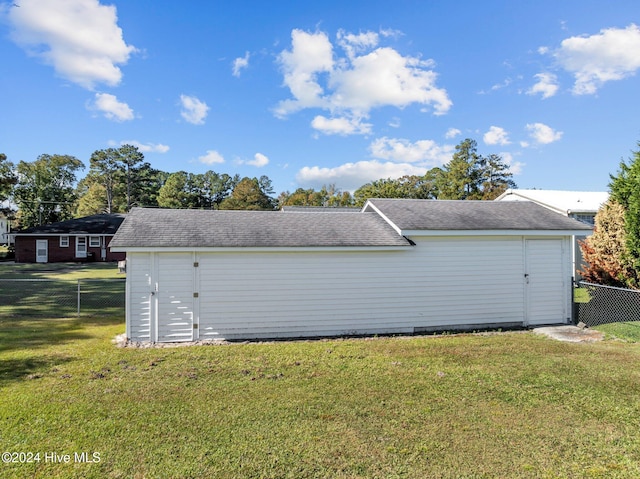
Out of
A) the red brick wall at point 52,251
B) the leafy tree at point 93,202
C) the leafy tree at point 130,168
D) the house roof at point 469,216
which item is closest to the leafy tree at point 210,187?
the leafy tree at point 130,168

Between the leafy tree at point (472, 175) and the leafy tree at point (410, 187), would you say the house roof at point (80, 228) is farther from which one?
the leafy tree at point (472, 175)

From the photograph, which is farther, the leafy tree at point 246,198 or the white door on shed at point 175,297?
the leafy tree at point 246,198

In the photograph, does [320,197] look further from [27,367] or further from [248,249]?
[27,367]

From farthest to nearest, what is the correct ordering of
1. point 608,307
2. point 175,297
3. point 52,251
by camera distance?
point 52,251
point 608,307
point 175,297

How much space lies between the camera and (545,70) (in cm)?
1420

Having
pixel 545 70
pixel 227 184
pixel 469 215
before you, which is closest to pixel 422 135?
pixel 545 70

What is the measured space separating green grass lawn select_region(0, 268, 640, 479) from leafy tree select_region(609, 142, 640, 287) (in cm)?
266

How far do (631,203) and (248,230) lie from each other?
31.3 feet

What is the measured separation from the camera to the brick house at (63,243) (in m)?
26.5

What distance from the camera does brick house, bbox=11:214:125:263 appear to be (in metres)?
26.5

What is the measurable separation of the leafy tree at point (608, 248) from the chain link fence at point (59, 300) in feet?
45.5

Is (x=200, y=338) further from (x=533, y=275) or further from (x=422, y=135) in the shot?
(x=422, y=135)

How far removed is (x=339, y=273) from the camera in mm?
8219

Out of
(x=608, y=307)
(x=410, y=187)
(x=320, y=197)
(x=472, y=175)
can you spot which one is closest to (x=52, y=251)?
(x=608, y=307)
